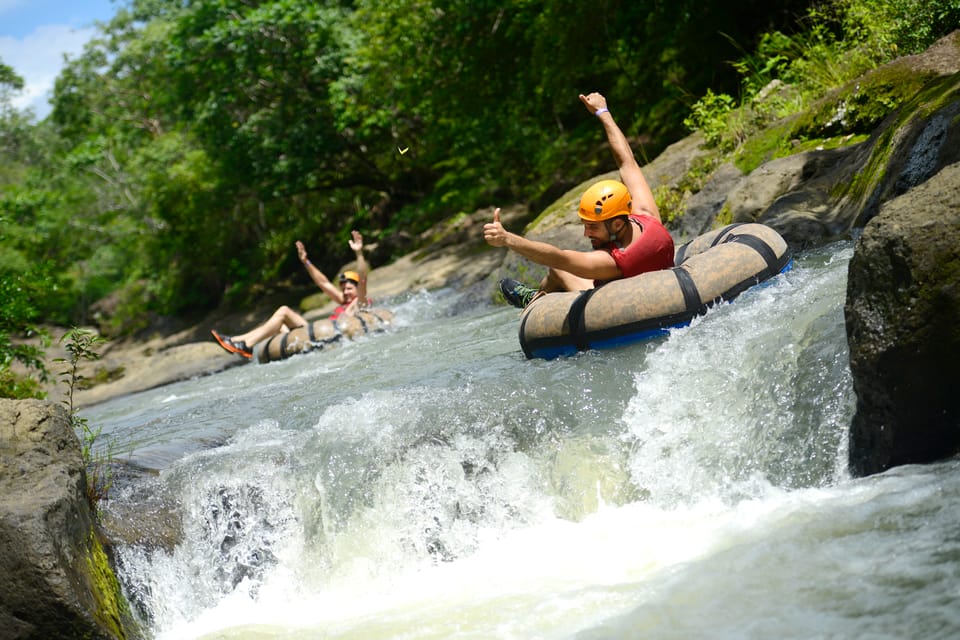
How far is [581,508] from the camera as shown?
16.6ft

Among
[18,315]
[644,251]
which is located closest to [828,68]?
[644,251]

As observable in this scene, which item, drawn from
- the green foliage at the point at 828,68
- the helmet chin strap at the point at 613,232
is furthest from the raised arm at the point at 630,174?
the green foliage at the point at 828,68

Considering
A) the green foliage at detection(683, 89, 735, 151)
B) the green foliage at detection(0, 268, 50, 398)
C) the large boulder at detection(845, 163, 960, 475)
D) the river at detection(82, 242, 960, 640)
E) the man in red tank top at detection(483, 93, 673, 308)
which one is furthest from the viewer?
the green foliage at detection(683, 89, 735, 151)

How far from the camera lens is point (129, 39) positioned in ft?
101

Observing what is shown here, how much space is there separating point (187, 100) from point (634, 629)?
1871 cm

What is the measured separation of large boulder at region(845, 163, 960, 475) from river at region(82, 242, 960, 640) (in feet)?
0.57

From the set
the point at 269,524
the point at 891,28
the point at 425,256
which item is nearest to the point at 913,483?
the point at 269,524

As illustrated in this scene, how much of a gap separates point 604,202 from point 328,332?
6.20m

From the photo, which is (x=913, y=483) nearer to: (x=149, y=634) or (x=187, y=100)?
(x=149, y=634)

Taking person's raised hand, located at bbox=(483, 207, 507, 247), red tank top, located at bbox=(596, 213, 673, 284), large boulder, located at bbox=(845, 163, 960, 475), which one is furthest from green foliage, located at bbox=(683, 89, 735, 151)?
large boulder, located at bbox=(845, 163, 960, 475)

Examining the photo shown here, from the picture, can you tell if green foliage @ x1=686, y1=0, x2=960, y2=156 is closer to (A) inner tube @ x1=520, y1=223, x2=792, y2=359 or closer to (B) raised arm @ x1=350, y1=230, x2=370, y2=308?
(A) inner tube @ x1=520, y1=223, x2=792, y2=359

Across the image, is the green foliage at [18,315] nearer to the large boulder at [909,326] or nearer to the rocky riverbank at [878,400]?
the rocky riverbank at [878,400]

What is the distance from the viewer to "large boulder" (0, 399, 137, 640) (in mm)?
4211

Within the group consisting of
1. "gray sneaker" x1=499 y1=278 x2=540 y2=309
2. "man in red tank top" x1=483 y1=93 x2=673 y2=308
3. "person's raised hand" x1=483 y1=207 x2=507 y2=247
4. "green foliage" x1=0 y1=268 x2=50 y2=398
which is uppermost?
"green foliage" x1=0 y1=268 x2=50 y2=398
